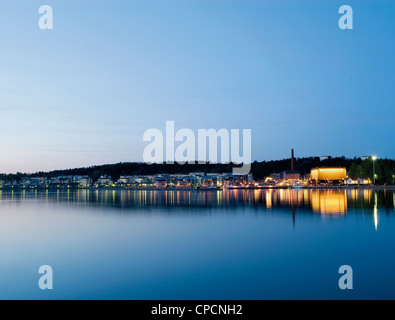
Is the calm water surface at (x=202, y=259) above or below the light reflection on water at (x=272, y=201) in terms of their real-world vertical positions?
above

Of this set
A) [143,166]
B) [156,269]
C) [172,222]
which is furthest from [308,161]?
[156,269]

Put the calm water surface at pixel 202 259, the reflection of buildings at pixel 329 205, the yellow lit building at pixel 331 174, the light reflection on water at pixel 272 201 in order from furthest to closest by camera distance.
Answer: the yellow lit building at pixel 331 174
the light reflection on water at pixel 272 201
the reflection of buildings at pixel 329 205
the calm water surface at pixel 202 259

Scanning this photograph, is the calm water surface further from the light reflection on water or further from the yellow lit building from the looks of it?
the yellow lit building

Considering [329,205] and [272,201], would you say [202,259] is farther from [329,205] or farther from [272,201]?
[272,201]

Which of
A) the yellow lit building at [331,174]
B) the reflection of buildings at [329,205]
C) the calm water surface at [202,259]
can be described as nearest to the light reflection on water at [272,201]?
the reflection of buildings at [329,205]

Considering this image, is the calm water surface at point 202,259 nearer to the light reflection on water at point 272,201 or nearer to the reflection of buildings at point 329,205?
the reflection of buildings at point 329,205

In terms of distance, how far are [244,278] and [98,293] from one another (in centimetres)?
354

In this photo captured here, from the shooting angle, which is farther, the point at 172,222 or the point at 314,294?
the point at 172,222

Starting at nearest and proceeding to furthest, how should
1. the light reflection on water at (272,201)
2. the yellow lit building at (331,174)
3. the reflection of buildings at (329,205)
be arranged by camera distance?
the reflection of buildings at (329,205), the light reflection on water at (272,201), the yellow lit building at (331,174)

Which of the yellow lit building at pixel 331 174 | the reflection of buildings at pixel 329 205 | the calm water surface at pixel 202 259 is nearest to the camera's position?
the calm water surface at pixel 202 259

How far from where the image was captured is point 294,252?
44.3 feet

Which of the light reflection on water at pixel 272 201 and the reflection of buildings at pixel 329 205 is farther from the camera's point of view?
the light reflection on water at pixel 272 201

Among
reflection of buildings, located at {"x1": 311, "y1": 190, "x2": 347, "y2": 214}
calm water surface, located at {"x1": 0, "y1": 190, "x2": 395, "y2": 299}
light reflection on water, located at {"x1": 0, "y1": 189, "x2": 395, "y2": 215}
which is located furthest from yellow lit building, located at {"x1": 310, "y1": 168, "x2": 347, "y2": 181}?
calm water surface, located at {"x1": 0, "y1": 190, "x2": 395, "y2": 299}
